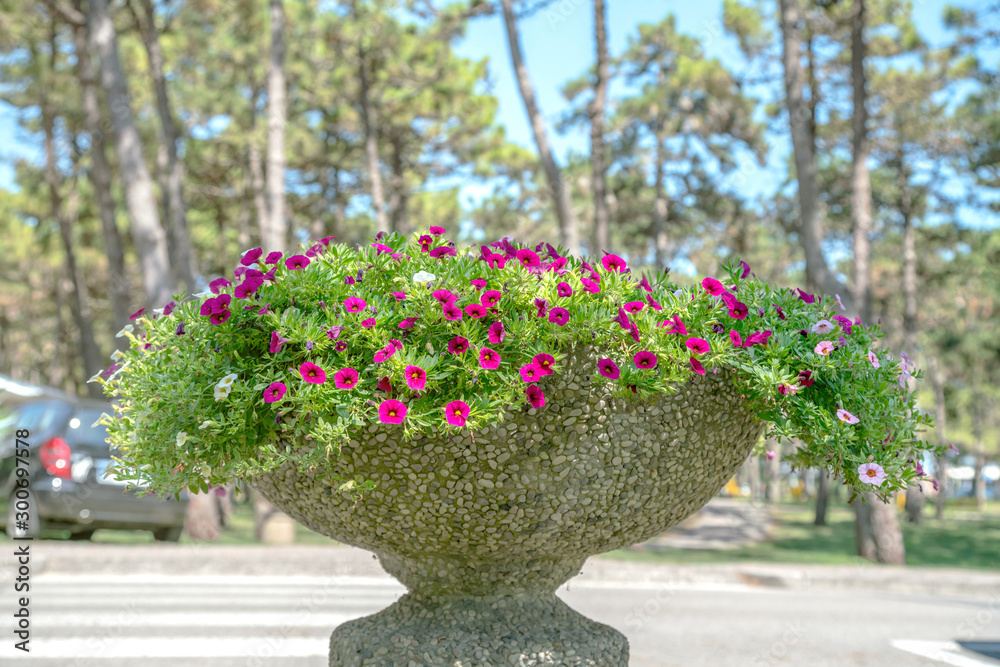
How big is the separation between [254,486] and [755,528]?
1878 cm

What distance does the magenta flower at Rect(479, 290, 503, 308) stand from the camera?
223cm

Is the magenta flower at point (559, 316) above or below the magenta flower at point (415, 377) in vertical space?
above

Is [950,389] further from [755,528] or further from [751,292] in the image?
[751,292]

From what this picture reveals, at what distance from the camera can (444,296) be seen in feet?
7.24

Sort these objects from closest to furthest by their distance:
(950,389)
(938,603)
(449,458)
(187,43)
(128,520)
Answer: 1. (449,458)
2. (938,603)
3. (128,520)
4. (187,43)
5. (950,389)

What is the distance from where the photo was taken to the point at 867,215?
1252cm

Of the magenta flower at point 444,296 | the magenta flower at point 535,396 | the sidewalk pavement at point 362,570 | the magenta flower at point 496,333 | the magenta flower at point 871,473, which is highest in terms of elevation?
the magenta flower at point 444,296

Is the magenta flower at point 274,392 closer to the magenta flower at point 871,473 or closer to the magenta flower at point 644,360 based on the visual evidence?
the magenta flower at point 644,360

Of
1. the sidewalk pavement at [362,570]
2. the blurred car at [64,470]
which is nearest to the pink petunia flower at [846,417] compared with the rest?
the sidewalk pavement at [362,570]

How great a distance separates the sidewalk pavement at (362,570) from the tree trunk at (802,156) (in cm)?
350

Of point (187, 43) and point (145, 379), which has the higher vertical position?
point (187, 43)

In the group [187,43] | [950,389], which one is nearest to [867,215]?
[187,43]

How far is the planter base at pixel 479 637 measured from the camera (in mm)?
2463

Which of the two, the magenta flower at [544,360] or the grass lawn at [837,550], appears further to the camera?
the grass lawn at [837,550]
